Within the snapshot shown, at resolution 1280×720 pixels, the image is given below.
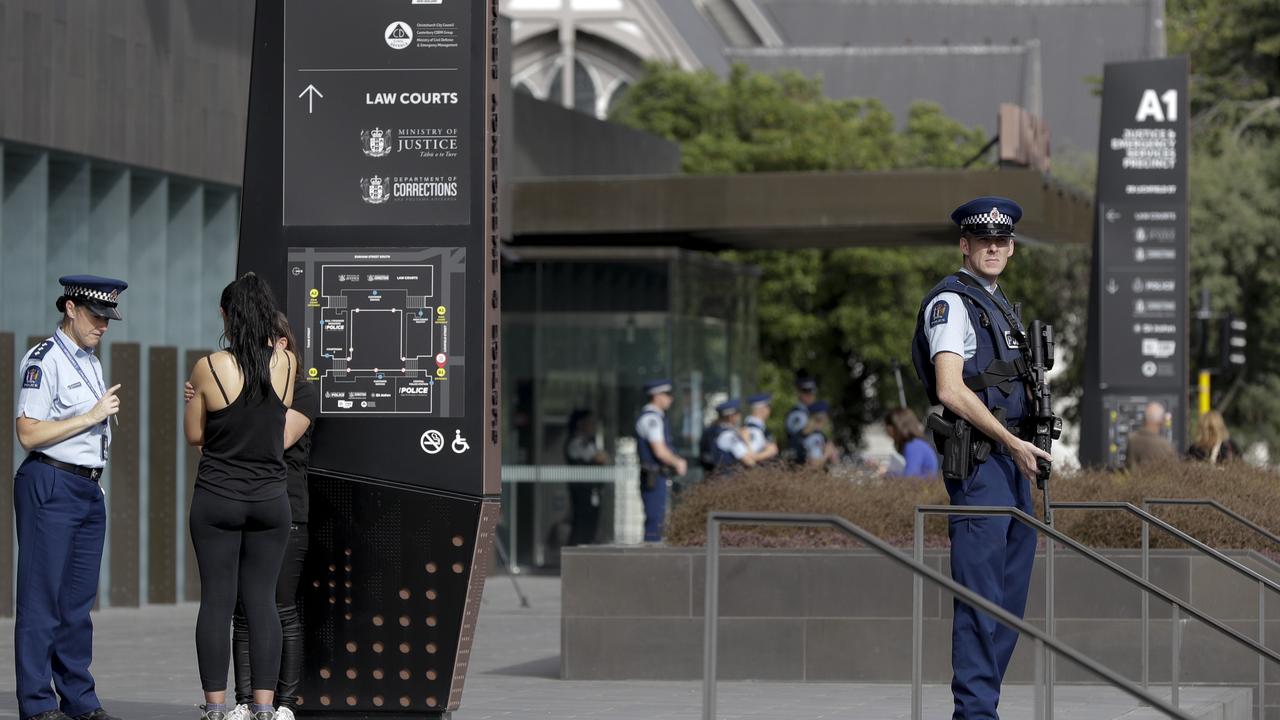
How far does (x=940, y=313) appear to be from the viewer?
800 cm

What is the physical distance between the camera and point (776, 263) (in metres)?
43.3

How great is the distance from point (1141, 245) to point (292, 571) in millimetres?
15144

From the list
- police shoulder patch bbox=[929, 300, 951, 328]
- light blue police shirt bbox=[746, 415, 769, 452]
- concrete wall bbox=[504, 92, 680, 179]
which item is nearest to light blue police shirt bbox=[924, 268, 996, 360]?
police shoulder patch bbox=[929, 300, 951, 328]

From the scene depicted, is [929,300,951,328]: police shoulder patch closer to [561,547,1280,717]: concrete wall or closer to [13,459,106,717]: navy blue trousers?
[561,547,1280,717]: concrete wall

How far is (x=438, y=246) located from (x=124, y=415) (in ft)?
30.4

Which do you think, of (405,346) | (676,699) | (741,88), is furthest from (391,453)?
(741,88)

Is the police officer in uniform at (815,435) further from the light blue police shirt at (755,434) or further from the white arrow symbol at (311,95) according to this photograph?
the white arrow symbol at (311,95)

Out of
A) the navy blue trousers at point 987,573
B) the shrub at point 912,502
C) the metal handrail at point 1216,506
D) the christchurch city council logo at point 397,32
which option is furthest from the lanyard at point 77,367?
the metal handrail at point 1216,506

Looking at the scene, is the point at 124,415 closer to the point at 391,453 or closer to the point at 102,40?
the point at 102,40

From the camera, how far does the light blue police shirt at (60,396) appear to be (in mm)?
8898

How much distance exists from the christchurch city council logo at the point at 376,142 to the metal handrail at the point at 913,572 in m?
2.87

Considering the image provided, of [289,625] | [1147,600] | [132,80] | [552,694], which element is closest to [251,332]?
[289,625]

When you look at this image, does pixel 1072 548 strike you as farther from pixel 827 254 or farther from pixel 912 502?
pixel 827 254

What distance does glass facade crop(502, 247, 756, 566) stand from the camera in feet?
72.9
